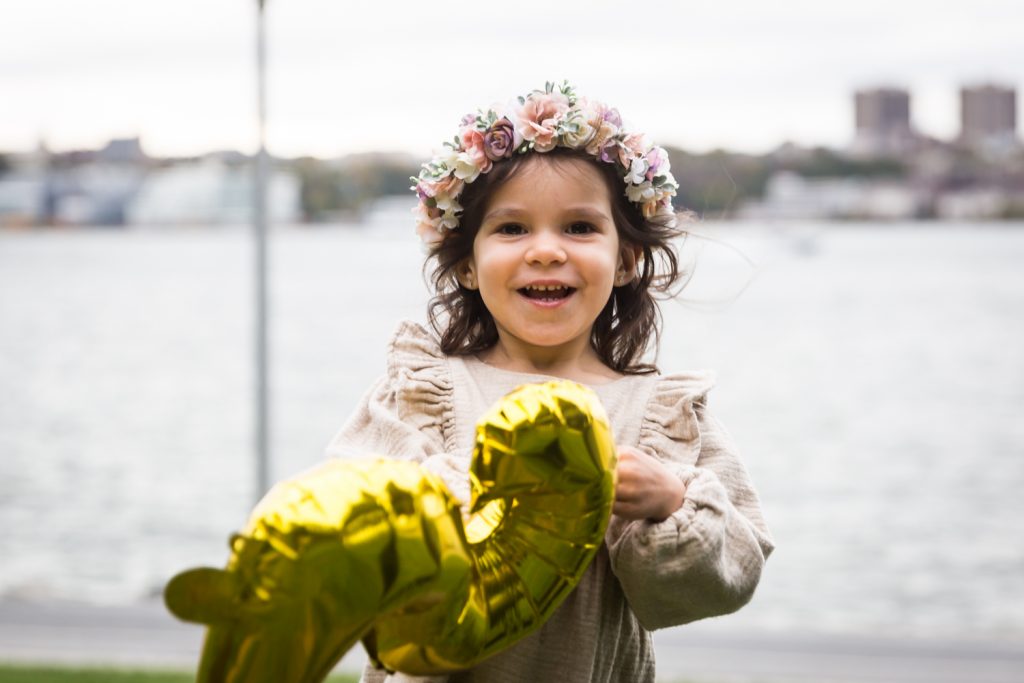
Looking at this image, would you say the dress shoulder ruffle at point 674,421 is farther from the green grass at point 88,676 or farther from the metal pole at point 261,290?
the metal pole at point 261,290

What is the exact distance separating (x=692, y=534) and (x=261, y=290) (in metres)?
6.59

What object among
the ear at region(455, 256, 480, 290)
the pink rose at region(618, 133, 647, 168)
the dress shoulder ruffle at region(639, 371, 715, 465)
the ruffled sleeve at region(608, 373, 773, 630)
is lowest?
the ruffled sleeve at region(608, 373, 773, 630)

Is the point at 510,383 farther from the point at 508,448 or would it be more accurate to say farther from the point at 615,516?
the point at 508,448

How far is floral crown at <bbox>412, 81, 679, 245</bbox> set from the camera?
2.31 meters

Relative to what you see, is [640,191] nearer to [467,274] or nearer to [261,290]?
[467,274]

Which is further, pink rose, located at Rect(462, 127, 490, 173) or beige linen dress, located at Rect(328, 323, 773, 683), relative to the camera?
pink rose, located at Rect(462, 127, 490, 173)

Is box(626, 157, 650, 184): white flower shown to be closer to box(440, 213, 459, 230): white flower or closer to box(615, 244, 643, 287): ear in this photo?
box(615, 244, 643, 287): ear

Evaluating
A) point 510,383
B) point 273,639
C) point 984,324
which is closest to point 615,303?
point 510,383

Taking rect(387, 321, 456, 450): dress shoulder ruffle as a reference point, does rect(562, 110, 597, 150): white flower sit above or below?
above

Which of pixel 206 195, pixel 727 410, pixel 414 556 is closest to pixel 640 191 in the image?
pixel 414 556

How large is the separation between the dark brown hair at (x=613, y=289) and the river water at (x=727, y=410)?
0.11 metres

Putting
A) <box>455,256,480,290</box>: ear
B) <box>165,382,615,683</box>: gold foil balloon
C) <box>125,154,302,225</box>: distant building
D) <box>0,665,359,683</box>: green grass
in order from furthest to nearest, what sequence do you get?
<box>125,154,302,225</box>: distant building → <box>0,665,359,683</box>: green grass → <box>455,256,480,290</box>: ear → <box>165,382,615,683</box>: gold foil balloon

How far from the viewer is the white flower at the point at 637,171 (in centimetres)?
235

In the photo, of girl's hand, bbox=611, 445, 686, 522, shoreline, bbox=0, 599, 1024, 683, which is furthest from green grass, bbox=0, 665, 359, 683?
girl's hand, bbox=611, 445, 686, 522
